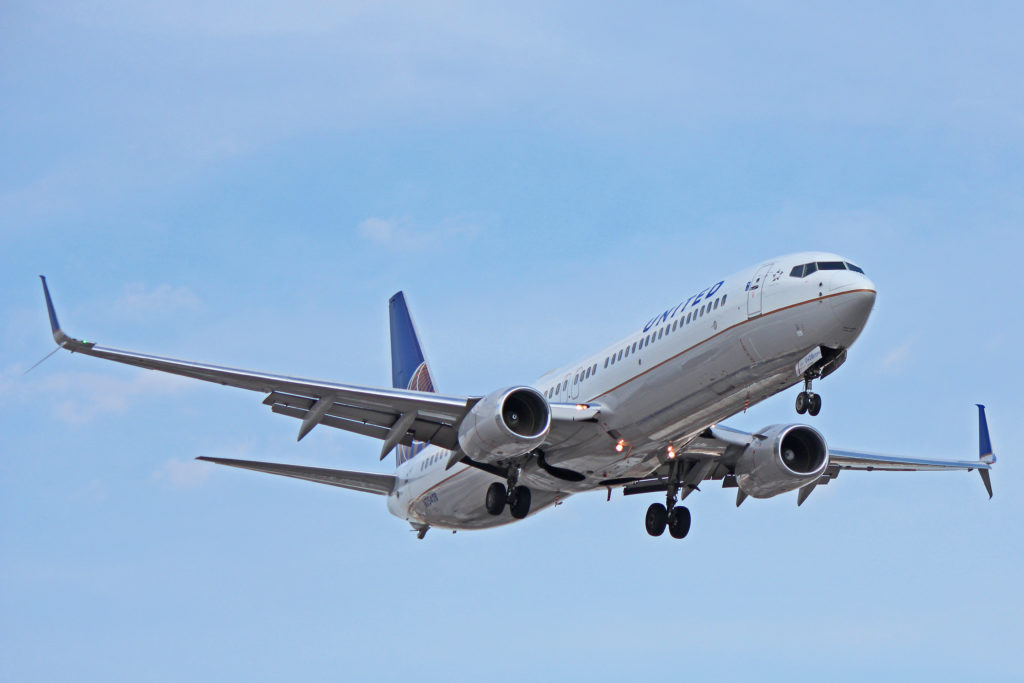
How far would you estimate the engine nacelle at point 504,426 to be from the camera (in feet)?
103

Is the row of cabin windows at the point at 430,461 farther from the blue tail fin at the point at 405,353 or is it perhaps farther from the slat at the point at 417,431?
the blue tail fin at the point at 405,353

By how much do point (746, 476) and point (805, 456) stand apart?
1819mm

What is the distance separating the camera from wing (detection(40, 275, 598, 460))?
3088 cm

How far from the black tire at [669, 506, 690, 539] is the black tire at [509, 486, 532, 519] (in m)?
5.01

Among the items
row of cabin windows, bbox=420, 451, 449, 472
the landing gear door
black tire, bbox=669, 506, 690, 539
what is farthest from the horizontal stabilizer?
the landing gear door

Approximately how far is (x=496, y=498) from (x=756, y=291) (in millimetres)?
9448

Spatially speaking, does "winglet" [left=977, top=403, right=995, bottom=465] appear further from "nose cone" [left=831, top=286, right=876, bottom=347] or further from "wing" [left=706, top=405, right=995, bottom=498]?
"nose cone" [left=831, top=286, right=876, bottom=347]

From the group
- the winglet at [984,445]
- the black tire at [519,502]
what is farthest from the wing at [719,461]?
the black tire at [519,502]

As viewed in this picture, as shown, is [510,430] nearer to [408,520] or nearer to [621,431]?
[621,431]

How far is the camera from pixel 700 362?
3017 cm

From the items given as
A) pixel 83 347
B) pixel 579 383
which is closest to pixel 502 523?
pixel 579 383

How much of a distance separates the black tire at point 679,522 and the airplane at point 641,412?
0.13ft

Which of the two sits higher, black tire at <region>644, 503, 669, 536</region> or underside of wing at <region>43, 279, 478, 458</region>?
underside of wing at <region>43, 279, 478, 458</region>

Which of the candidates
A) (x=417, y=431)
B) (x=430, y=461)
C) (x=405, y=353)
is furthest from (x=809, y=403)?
(x=405, y=353)
